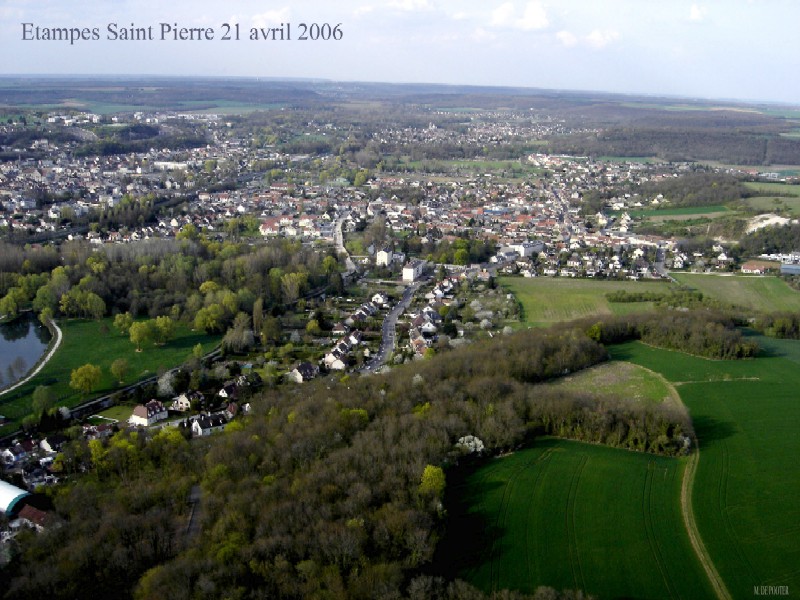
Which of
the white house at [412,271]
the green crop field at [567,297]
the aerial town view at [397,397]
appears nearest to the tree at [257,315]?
the aerial town view at [397,397]

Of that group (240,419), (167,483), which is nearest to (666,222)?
(240,419)

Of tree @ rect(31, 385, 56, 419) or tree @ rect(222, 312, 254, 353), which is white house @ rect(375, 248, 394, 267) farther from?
tree @ rect(31, 385, 56, 419)


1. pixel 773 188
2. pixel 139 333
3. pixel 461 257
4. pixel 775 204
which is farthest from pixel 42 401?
pixel 773 188

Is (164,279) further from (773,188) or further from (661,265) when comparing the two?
(773,188)

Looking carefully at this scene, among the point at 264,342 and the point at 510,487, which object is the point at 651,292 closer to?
the point at 264,342

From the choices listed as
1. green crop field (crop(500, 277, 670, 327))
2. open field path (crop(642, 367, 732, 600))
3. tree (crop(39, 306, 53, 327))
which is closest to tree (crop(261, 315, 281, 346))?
tree (crop(39, 306, 53, 327))

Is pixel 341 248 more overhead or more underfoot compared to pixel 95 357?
more overhead

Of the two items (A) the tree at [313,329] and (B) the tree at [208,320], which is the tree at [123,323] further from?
(A) the tree at [313,329]
